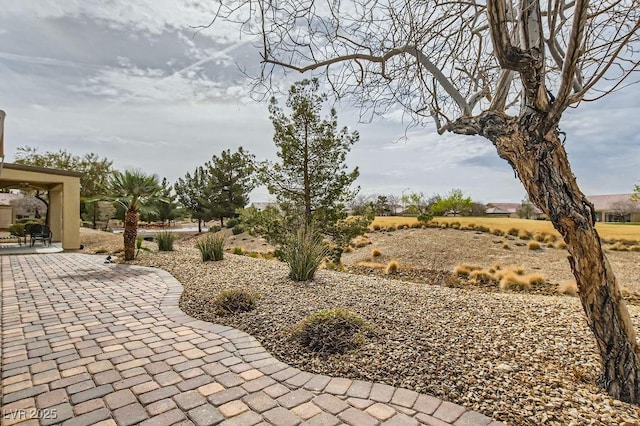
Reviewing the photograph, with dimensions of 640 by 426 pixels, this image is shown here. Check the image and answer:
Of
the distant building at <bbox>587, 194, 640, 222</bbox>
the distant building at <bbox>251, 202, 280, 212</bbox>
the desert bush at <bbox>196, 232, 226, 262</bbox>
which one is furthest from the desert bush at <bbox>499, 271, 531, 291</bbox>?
the distant building at <bbox>587, 194, 640, 222</bbox>

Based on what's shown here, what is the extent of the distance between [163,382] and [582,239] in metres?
3.38

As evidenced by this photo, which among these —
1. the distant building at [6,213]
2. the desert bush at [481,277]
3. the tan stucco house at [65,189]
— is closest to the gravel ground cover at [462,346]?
the desert bush at [481,277]

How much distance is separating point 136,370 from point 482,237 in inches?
853

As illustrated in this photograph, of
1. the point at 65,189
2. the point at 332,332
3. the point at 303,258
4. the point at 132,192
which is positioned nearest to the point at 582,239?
the point at 332,332

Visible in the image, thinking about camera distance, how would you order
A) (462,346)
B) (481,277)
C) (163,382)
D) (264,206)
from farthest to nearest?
(264,206), (481,277), (462,346), (163,382)

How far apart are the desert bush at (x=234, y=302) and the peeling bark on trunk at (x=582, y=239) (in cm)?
361

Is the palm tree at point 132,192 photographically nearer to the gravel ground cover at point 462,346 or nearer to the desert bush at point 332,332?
the gravel ground cover at point 462,346

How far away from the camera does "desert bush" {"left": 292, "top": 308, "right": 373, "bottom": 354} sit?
125 inches

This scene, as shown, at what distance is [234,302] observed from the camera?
4535 mm

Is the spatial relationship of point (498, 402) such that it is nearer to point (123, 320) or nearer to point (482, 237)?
point (123, 320)

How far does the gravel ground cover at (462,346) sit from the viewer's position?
2.29m

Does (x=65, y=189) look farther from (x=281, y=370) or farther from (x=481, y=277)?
(x=481, y=277)

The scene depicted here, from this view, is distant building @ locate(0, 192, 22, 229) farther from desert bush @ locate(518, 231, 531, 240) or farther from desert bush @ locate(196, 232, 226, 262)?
desert bush @ locate(518, 231, 531, 240)

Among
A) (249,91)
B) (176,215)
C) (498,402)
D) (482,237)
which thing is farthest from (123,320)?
(176,215)
